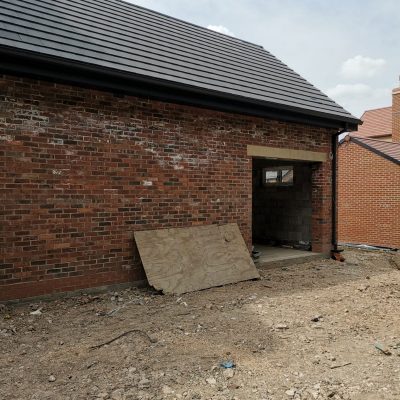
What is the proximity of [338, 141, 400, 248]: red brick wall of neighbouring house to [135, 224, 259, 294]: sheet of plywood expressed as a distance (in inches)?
345

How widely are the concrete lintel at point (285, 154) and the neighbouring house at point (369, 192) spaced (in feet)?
19.0

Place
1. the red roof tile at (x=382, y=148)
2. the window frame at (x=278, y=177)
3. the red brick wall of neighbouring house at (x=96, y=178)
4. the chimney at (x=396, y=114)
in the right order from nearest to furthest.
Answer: the red brick wall of neighbouring house at (x=96, y=178)
the window frame at (x=278, y=177)
the red roof tile at (x=382, y=148)
the chimney at (x=396, y=114)

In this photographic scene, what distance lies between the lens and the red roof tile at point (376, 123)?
29.2 metres

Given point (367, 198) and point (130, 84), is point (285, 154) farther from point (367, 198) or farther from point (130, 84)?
point (367, 198)

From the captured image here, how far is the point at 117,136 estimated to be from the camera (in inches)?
250

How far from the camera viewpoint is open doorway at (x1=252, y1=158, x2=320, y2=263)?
32.7 feet

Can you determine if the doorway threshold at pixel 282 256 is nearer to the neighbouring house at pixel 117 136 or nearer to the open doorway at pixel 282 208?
the open doorway at pixel 282 208

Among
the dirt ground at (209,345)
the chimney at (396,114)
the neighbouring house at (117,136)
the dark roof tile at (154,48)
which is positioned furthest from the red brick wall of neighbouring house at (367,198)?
the chimney at (396,114)

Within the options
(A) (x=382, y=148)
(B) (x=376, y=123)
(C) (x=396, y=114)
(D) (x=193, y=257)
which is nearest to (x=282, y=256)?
(D) (x=193, y=257)

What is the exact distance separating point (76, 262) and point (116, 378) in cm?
284

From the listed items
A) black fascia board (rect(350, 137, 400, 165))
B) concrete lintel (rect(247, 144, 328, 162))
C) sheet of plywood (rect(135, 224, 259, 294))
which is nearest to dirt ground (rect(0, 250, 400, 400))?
sheet of plywood (rect(135, 224, 259, 294))

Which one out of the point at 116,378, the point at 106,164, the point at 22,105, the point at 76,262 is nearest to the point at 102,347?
the point at 116,378

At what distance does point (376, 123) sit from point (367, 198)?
18.9 meters

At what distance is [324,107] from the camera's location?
9.39 metres
